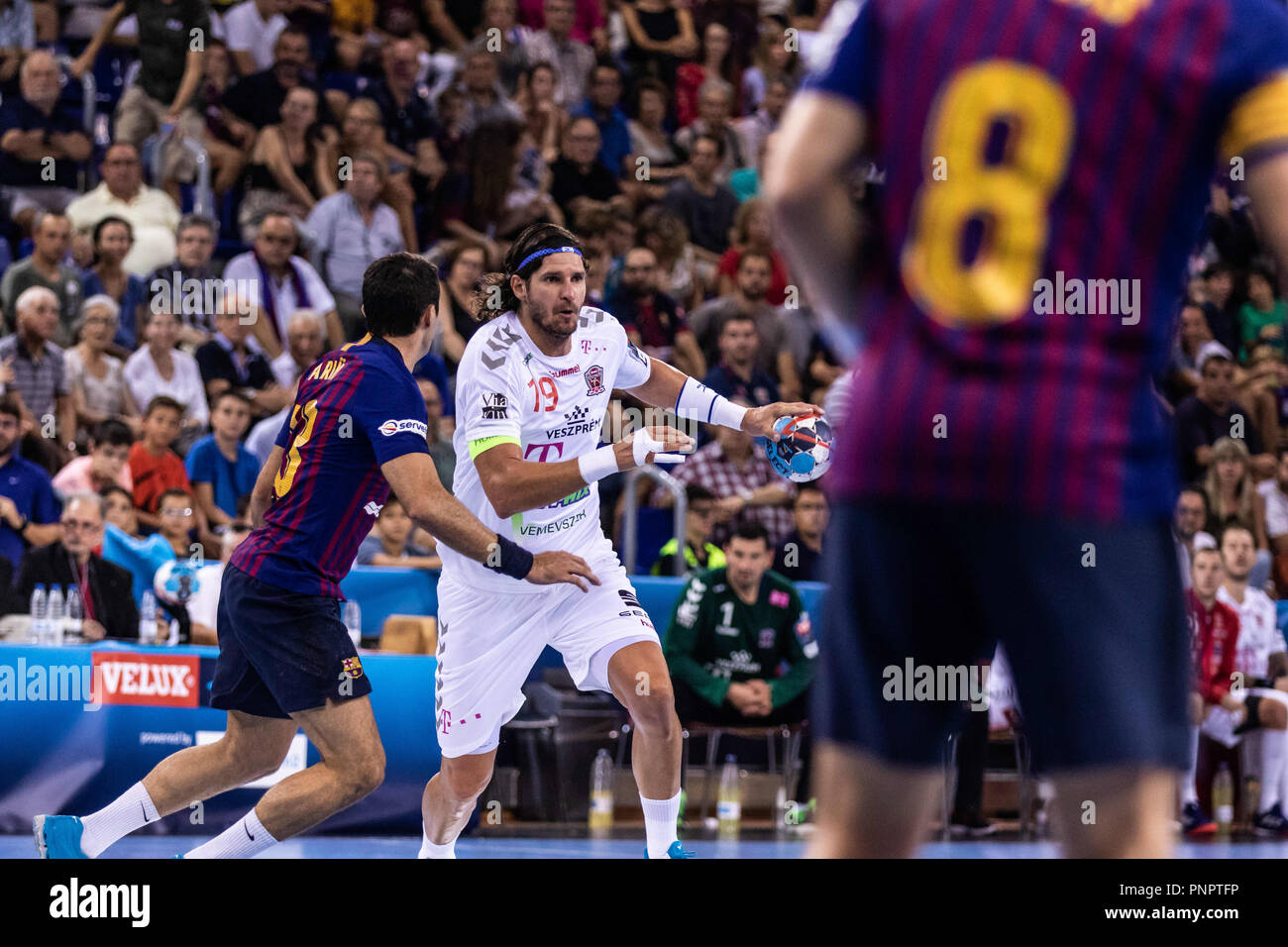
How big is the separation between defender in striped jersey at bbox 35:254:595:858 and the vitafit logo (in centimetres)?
305

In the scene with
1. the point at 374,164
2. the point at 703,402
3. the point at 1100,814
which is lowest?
the point at 1100,814

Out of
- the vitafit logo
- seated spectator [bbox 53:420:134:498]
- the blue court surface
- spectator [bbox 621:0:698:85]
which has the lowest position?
the blue court surface

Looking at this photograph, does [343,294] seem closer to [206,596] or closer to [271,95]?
[271,95]

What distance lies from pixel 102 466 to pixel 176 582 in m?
1.45

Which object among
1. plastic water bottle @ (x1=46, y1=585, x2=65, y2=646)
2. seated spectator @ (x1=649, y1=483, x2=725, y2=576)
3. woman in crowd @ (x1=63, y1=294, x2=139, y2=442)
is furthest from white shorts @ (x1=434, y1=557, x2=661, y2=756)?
woman in crowd @ (x1=63, y1=294, x2=139, y2=442)

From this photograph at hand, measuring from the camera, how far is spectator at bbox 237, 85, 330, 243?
13.1 m

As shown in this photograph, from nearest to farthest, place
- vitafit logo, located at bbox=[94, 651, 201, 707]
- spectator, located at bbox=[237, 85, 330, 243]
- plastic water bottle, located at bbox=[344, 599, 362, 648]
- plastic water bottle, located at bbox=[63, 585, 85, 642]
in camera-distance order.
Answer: vitafit logo, located at bbox=[94, 651, 201, 707]
plastic water bottle, located at bbox=[63, 585, 85, 642]
plastic water bottle, located at bbox=[344, 599, 362, 648]
spectator, located at bbox=[237, 85, 330, 243]

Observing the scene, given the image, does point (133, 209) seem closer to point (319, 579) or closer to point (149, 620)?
point (149, 620)

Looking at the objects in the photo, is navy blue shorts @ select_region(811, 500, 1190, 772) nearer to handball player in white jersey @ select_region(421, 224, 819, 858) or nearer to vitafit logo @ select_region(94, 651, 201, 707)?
handball player in white jersey @ select_region(421, 224, 819, 858)

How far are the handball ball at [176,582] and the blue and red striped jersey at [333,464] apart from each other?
144 inches

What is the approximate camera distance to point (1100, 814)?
2.46 meters

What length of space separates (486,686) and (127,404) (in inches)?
234

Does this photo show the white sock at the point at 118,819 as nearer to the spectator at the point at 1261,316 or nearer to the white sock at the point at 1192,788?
the white sock at the point at 1192,788
